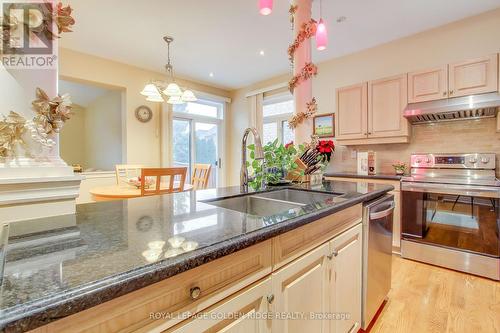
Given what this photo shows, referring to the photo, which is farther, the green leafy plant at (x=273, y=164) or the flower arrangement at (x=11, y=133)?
the green leafy plant at (x=273, y=164)

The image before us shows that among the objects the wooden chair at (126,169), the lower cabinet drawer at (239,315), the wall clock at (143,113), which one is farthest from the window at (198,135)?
the lower cabinet drawer at (239,315)

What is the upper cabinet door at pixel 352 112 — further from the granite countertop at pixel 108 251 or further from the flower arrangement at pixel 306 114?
the granite countertop at pixel 108 251

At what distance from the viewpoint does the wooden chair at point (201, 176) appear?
341 centimetres

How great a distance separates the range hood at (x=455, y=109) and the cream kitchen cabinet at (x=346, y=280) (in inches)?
75.6

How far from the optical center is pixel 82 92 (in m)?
4.87

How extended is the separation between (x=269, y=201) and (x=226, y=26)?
236 centimetres

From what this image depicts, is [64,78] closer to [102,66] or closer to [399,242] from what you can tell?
[102,66]

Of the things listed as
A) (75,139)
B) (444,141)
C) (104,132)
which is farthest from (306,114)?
(75,139)

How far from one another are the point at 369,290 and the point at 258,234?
119 cm

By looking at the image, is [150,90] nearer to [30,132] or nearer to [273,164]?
[273,164]

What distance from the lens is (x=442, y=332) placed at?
151cm

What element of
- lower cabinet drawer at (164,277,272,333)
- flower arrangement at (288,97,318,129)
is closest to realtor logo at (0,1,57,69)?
lower cabinet drawer at (164,277,272,333)

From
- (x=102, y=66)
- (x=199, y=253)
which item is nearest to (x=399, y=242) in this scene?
(x=199, y=253)

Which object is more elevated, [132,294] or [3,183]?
[3,183]
